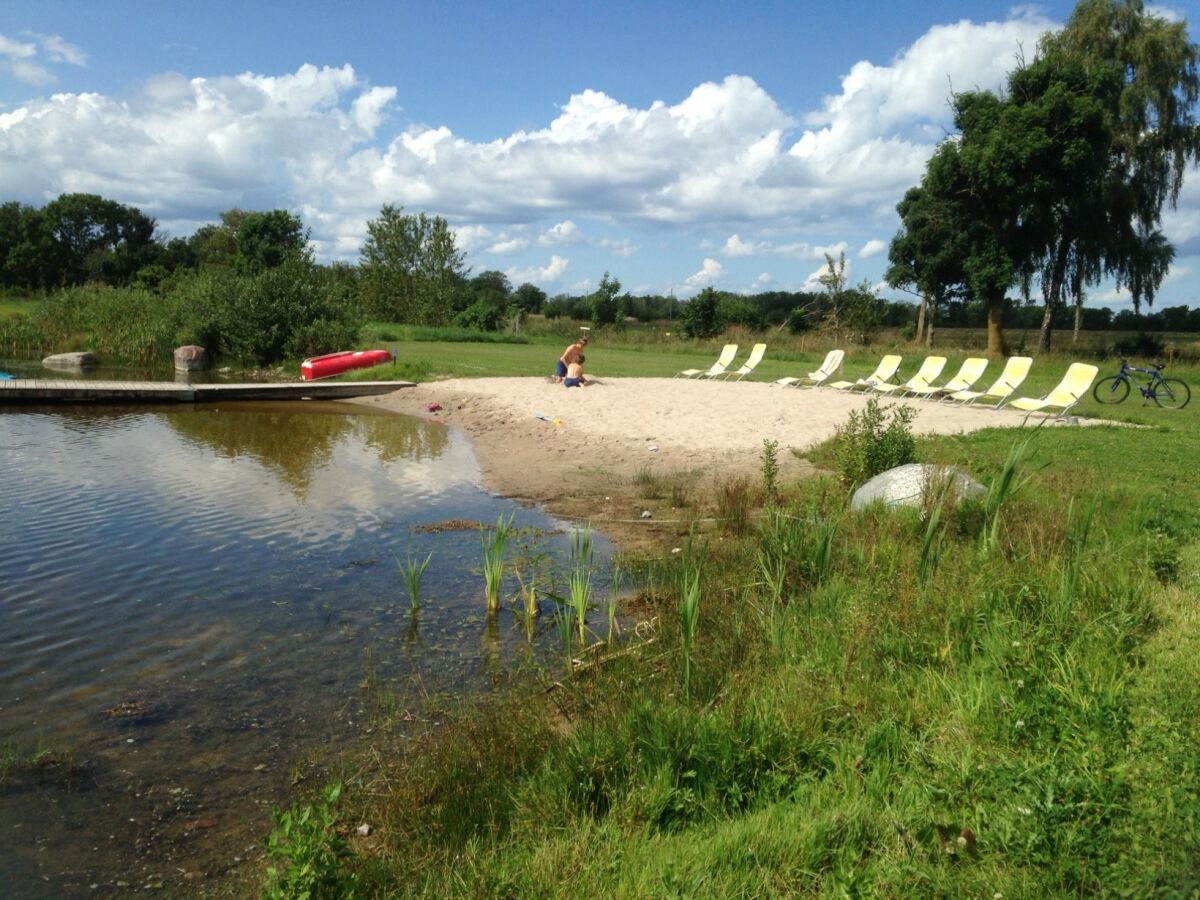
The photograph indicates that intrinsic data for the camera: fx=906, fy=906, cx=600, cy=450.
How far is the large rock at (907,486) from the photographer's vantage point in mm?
7242

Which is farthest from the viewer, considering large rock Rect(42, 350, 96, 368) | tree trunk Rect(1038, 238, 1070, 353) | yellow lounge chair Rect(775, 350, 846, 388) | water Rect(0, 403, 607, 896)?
tree trunk Rect(1038, 238, 1070, 353)

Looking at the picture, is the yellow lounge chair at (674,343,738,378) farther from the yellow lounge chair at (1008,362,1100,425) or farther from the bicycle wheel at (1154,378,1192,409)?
the bicycle wheel at (1154,378,1192,409)

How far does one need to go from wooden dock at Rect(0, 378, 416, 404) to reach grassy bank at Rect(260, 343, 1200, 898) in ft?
54.0

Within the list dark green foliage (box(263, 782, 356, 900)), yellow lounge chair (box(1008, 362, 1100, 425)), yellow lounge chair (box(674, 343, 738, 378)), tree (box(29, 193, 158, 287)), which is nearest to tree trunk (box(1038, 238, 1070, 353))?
yellow lounge chair (box(674, 343, 738, 378))

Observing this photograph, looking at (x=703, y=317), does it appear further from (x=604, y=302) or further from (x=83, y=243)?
(x=83, y=243)

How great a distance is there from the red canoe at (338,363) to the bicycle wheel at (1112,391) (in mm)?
17694

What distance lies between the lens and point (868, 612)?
5.23 meters

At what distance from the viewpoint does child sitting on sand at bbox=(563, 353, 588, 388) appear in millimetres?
19734

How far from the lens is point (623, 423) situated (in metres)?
15.1

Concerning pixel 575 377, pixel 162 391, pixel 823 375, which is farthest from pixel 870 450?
pixel 162 391

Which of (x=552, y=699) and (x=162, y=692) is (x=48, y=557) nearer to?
(x=162, y=692)

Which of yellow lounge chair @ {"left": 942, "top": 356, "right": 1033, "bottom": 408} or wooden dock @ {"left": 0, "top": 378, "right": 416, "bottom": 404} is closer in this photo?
yellow lounge chair @ {"left": 942, "top": 356, "right": 1033, "bottom": 408}

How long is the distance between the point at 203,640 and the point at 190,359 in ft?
79.5

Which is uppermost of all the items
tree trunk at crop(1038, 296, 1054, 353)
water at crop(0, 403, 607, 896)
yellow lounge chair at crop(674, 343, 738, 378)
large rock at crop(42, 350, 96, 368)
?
tree trunk at crop(1038, 296, 1054, 353)
